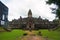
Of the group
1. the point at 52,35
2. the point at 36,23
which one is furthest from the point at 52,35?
the point at 36,23

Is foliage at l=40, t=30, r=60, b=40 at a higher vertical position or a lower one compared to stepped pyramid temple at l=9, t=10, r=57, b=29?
lower

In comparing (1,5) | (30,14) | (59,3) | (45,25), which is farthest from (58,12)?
(45,25)

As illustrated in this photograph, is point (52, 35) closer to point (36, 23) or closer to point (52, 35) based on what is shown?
point (52, 35)

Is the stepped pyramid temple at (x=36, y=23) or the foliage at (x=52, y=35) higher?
the stepped pyramid temple at (x=36, y=23)

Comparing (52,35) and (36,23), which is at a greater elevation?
(36,23)

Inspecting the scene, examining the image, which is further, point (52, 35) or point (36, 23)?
point (36, 23)

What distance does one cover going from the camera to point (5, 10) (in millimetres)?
55000

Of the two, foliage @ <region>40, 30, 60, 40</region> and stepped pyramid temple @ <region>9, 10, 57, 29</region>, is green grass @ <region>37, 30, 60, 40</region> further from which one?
stepped pyramid temple @ <region>9, 10, 57, 29</region>

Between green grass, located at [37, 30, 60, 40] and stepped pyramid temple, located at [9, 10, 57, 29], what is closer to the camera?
green grass, located at [37, 30, 60, 40]

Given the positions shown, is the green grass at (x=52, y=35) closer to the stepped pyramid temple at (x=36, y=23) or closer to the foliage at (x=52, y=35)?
the foliage at (x=52, y=35)

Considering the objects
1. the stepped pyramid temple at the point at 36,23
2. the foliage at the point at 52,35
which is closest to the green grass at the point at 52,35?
the foliage at the point at 52,35

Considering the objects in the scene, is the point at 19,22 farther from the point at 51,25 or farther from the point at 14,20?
the point at 51,25

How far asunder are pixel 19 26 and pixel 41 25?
10790mm

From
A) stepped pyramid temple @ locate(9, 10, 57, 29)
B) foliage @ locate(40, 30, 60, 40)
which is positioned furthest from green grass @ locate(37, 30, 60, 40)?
stepped pyramid temple @ locate(9, 10, 57, 29)
